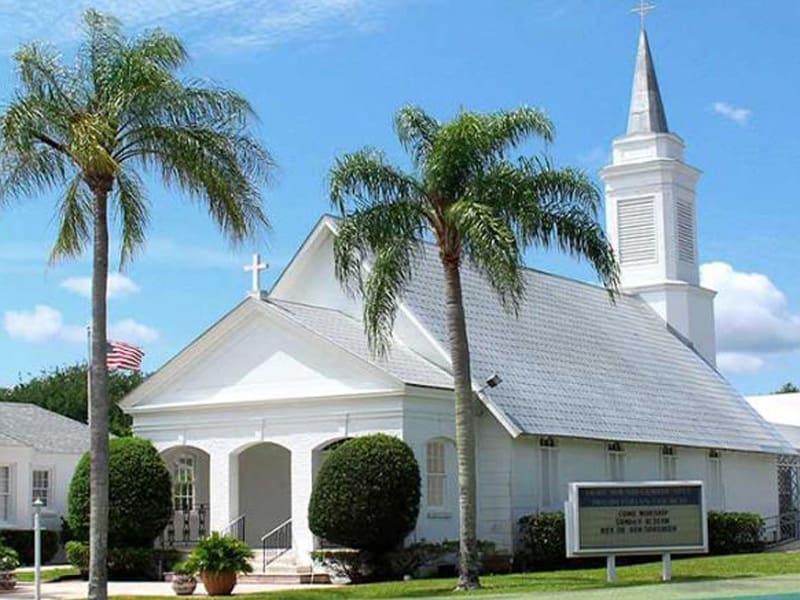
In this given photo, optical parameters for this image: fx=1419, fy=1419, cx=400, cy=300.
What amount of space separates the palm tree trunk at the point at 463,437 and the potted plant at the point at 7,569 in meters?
9.69

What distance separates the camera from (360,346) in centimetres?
3356

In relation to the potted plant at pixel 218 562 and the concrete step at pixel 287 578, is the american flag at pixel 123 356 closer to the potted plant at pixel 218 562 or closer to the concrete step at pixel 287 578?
the concrete step at pixel 287 578

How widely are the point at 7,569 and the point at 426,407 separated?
386 inches

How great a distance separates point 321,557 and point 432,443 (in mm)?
4121

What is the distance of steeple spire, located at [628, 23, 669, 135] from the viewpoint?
50375mm

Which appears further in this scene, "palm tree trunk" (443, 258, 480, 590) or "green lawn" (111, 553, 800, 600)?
"palm tree trunk" (443, 258, 480, 590)

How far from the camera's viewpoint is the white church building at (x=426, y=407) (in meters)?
Result: 32.8

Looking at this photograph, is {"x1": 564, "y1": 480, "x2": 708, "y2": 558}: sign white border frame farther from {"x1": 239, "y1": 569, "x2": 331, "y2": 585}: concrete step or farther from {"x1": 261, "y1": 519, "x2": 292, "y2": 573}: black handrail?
{"x1": 261, "y1": 519, "x2": 292, "y2": 573}: black handrail

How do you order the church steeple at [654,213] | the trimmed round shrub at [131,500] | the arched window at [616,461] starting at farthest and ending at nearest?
the church steeple at [654,213] < the arched window at [616,461] < the trimmed round shrub at [131,500]

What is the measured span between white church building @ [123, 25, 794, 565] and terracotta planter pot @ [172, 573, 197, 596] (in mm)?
4614

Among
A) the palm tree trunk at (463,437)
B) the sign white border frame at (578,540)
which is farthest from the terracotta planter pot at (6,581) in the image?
the sign white border frame at (578,540)

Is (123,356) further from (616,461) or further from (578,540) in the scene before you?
(578,540)

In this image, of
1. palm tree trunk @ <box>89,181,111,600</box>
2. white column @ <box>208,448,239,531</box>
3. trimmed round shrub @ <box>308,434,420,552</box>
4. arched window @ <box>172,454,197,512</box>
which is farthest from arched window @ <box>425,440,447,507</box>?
palm tree trunk @ <box>89,181,111,600</box>

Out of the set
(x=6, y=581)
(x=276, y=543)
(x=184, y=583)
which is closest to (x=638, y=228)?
(x=276, y=543)
